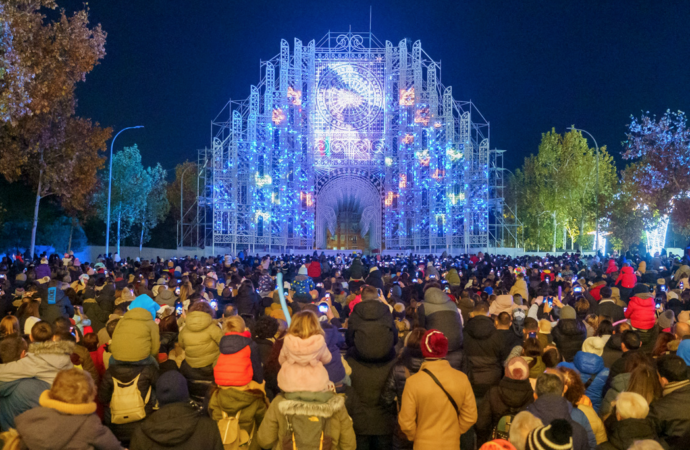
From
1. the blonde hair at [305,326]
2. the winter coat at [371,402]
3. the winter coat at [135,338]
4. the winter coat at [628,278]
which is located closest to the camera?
the blonde hair at [305,326]

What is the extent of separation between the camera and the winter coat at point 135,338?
5.88 meters

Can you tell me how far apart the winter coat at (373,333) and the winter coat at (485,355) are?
3.47 feet

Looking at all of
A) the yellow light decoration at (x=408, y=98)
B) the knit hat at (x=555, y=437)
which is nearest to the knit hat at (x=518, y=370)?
the knit hat at (x=555, y=437)

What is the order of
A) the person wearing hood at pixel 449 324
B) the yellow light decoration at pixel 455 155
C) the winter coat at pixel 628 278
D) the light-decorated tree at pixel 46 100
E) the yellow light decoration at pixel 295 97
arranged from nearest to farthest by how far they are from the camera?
the person wearing hood at pixel 449 324, the winter coat at pixel 628 278, the light-decorated tree at pixel 46 100, the yellow light decoration at pixel 455 155, the yellow light decoration at pixel 295 97

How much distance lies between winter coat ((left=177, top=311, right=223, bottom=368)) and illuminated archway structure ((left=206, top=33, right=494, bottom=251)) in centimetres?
3729

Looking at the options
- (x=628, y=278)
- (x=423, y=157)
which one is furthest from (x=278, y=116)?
(x=628, y=278)

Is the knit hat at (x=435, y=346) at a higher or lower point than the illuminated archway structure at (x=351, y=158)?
lower

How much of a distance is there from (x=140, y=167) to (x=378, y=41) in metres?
24.6

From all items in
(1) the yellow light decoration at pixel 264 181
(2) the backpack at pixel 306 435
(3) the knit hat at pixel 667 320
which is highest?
(1) the yellow light decoration at pixel 264 181

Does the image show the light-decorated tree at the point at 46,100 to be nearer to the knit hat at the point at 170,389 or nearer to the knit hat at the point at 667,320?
the knit hat at the point at 170,389

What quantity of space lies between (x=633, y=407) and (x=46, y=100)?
80.9ft

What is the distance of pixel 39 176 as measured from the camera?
29797 mm

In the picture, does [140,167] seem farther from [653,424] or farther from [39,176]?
[653,424]

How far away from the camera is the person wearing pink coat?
15.0 feet
